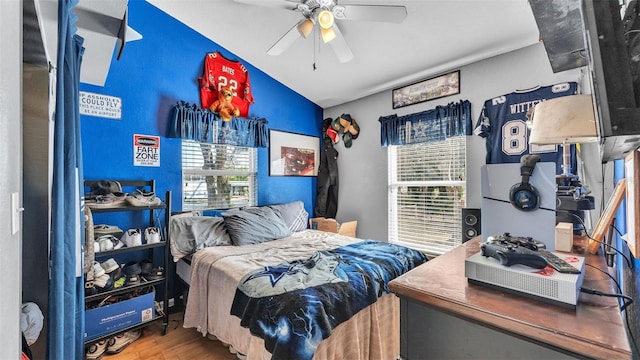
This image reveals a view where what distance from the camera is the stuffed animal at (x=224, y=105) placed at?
2986 mm

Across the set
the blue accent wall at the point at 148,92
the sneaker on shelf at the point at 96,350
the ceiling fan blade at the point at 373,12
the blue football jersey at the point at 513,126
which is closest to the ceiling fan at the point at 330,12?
the ceiling fan blade at the point at 373,12

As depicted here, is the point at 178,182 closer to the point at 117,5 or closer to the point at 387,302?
the point at 117,5

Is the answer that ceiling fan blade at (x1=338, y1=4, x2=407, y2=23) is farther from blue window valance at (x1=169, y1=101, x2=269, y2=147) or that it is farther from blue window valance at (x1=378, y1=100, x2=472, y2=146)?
blue window valance at (x1=169, y1=101, x2=269, y2=147)

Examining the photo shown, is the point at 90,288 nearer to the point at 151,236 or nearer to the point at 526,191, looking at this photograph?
the point at 151,236

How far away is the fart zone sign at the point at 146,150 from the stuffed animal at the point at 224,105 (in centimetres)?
69

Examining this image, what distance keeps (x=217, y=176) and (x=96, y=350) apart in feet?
6.00

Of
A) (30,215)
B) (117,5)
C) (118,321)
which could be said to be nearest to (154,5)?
(117,5)

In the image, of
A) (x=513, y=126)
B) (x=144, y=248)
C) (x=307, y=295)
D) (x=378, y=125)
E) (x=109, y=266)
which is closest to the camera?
(x=307, y=295)

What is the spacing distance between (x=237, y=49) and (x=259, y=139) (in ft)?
3.53

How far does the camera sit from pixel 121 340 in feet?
6.73

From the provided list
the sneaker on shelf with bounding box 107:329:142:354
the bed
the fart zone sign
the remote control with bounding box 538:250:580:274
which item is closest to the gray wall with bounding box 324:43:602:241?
the bed

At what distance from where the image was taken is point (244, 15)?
2488 millimetres

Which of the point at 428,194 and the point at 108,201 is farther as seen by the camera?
the point at 428,194
